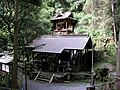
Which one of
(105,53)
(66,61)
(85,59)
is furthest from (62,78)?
(105,53)

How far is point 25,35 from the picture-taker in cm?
1205

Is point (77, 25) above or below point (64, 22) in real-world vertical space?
below

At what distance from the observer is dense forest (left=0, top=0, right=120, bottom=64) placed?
11.5 m

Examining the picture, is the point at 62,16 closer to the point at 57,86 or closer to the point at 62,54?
the point at 62,54

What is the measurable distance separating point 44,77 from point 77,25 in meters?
11.4

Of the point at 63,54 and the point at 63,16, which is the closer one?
the point at 63,54

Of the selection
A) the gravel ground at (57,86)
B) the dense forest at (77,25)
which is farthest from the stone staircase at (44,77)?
the dense forest at (77,25)

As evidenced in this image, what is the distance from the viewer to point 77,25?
2827 cm

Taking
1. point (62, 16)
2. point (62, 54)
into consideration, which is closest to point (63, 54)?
point (62, 54)

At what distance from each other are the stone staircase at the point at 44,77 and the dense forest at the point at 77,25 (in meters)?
3.57

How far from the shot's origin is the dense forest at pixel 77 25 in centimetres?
1151

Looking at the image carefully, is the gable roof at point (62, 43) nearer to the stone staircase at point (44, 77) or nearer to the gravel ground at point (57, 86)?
the stone staircase at point (44, 77)

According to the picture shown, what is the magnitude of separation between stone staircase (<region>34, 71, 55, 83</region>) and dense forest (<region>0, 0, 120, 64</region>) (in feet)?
11.7

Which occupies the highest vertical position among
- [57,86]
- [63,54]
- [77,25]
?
[77,25]
